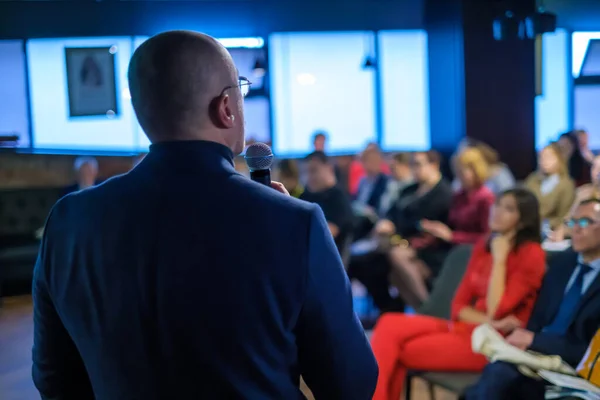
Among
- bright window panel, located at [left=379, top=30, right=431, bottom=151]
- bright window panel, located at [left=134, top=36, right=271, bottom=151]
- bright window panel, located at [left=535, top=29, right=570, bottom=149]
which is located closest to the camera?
bright window panel, located at [left=134, top=36, right=271, bottom=151]

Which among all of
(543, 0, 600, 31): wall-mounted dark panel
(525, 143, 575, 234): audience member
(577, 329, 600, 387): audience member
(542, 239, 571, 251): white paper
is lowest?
(577, 329, 600, 387): audience member

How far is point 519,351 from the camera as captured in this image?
266 cm

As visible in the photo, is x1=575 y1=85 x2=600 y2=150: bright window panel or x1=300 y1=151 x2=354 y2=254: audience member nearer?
x1=300 y1=151 x2=354 y2=254: audience member

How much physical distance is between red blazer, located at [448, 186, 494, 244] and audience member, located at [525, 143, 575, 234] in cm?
78

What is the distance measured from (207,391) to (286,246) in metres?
0.22

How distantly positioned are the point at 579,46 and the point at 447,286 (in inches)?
312

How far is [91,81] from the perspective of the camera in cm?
928

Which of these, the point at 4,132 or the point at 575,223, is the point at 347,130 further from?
the point at 575,223

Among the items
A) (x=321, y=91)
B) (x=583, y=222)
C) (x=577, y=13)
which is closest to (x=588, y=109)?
(x=577, y=13)

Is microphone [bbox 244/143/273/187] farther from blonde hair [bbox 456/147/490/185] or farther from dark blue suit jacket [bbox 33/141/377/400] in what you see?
blonde hair [bbox 456/147/490/185]

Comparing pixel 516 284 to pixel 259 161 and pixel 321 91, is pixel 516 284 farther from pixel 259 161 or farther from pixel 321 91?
pixel 321 91

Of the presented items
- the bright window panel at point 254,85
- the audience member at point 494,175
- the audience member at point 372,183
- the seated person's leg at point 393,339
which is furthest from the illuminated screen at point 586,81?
the seated person's leg at point 393,339

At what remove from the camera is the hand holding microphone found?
1115 millimetres

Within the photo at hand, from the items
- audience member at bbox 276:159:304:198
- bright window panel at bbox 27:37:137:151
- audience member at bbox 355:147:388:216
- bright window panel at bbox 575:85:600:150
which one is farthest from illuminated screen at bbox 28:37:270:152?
Answer: bright window panel at bbox 575:85:600:150
